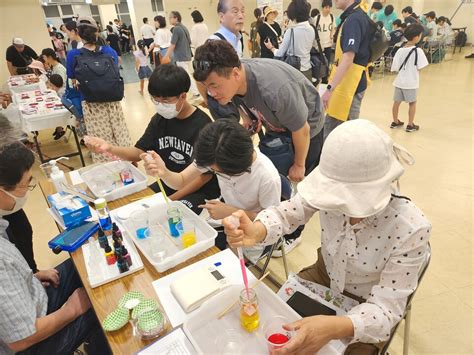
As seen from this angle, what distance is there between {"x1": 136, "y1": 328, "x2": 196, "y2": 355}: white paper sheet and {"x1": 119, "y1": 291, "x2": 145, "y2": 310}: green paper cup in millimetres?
170

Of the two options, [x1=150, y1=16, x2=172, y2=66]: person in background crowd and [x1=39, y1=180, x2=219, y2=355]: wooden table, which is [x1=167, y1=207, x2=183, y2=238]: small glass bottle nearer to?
[x1=39, y1=180, x2=219, y2=355]: wooden table

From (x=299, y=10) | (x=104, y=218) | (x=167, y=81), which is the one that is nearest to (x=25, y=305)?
(x=104, y=218)

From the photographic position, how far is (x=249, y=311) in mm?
1028

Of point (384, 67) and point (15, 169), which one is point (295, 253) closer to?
point (15, 169)

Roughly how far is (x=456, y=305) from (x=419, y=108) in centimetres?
419

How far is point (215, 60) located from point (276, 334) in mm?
1294

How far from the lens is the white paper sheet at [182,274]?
3.56 ft

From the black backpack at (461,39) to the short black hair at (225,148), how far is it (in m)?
11.4

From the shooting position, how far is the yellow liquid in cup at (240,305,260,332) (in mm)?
1027

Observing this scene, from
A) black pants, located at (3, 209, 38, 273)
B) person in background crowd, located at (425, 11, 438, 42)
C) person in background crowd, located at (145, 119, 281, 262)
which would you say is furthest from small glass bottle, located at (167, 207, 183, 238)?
person in background crowd, located at (425, 11, 438, 42)

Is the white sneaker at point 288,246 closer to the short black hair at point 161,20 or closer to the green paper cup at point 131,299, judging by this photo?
the green paper cup at point 131,299

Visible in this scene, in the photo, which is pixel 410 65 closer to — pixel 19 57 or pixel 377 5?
pixel 377 5

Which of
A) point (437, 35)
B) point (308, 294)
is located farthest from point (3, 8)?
point (437, 35)

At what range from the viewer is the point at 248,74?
1.82 meters
